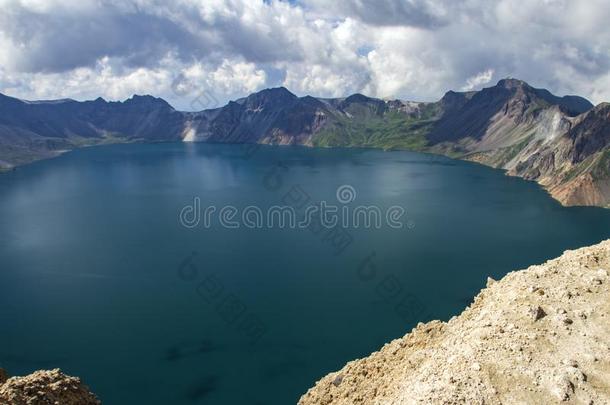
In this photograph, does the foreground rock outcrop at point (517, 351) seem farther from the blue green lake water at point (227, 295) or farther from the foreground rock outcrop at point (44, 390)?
the blue green lake water at point (227, 295)

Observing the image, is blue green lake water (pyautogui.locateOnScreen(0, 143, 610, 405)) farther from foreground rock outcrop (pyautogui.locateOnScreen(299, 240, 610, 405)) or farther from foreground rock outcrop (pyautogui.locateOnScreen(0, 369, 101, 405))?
foreground rock outcrop (pyautogui.locateOnScreen(299, 240, 610, 405))

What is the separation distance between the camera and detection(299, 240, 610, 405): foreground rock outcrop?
88.8 ft

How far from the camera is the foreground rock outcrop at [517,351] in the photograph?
27.1 metres

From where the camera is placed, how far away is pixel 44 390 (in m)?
34.4

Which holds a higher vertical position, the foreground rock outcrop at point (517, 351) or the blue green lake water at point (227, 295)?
the blue green lake water at point (227, 295)

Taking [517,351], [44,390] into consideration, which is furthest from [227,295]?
[517,351]

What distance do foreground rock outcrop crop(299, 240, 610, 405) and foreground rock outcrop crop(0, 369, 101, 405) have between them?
68.6ft

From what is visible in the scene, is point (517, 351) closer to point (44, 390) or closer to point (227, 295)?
point (44, 390)

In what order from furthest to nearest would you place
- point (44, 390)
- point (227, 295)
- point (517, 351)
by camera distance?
point (227, 295)
point (44, 390)
point (517, 351)

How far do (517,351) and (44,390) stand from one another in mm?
33824

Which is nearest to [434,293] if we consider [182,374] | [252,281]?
[252,281]

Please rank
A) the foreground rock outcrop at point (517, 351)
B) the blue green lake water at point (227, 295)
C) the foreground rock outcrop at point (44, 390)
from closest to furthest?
the foreground rock outcrop at point (517, 351), the foreground rock outcrop at point (44, 390), the blue green lake water at point (227, 295)

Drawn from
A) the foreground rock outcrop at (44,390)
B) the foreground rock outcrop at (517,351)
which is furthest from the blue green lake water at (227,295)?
the foreground rock outcrop at (517,351)

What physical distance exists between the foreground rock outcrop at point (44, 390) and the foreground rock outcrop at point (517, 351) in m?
20.9
